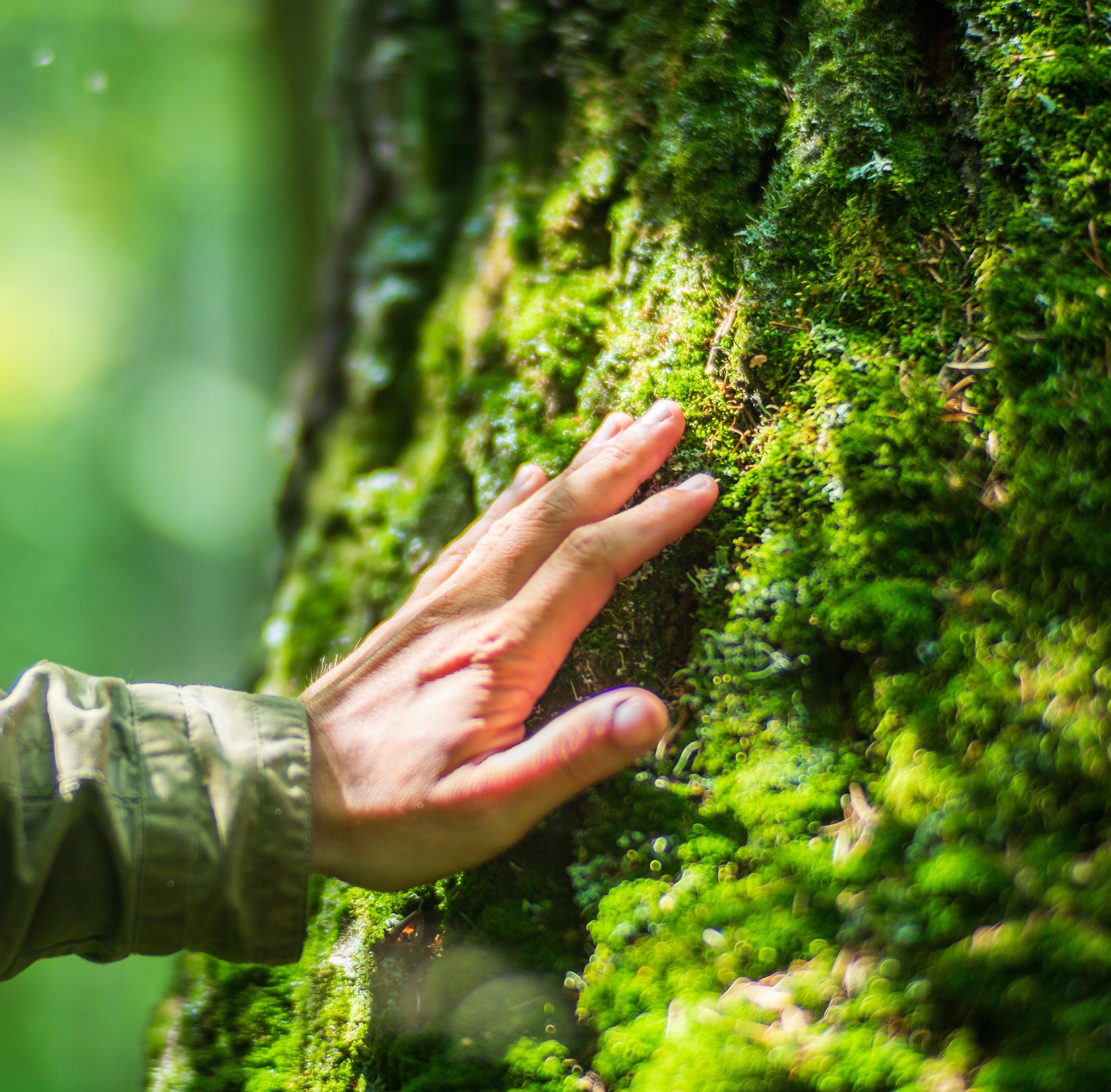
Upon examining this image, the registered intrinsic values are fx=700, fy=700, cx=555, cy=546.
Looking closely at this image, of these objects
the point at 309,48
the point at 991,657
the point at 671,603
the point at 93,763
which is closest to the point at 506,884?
the point at 671,603

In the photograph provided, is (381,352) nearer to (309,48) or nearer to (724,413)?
(724,413)

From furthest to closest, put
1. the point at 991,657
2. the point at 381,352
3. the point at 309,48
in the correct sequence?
the point at 309,48 < the point at 381,352 < the point at 991,657

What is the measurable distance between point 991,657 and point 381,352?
7.09ft

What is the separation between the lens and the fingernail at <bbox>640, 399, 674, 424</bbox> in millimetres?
1486

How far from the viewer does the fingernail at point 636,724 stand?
1.11 metres

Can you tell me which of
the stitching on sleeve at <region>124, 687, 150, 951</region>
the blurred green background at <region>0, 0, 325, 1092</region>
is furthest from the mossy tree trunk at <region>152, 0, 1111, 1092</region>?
the blurred green background at <region>0, 0, 325, 1092</region>

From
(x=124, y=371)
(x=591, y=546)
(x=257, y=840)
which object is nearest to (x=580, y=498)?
(x=591, y=546)

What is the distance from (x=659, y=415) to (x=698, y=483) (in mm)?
179

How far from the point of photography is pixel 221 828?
125 cm

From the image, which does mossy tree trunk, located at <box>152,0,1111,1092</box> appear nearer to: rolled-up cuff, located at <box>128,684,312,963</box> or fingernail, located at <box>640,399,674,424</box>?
fingernail, located at <box>640,399,674,424</box>

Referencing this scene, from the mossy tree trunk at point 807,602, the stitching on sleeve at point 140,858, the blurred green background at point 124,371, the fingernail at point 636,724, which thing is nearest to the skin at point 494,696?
the fingernail at point 636,724

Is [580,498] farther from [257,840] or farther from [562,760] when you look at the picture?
[257,840]

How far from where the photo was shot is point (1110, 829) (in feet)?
2.99

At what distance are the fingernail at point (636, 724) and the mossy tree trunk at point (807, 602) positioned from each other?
287 millimetres
